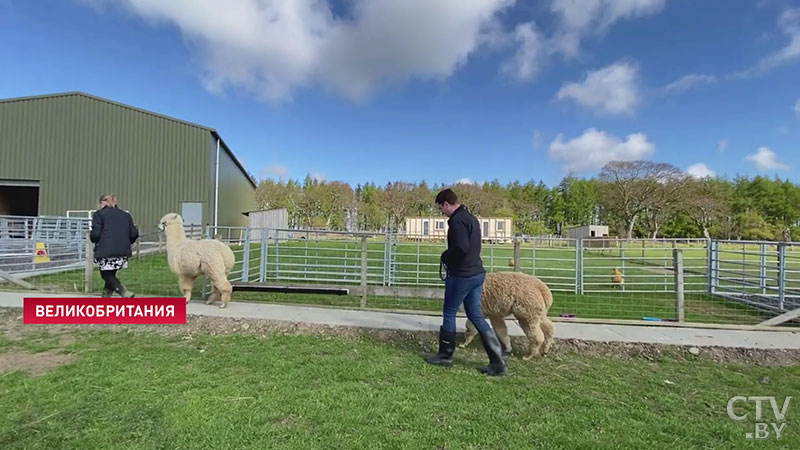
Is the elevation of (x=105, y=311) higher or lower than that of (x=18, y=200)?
lower

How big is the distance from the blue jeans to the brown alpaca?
1.44 ft

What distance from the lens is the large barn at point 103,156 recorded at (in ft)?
74.1

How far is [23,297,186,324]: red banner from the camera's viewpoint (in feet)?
19.6

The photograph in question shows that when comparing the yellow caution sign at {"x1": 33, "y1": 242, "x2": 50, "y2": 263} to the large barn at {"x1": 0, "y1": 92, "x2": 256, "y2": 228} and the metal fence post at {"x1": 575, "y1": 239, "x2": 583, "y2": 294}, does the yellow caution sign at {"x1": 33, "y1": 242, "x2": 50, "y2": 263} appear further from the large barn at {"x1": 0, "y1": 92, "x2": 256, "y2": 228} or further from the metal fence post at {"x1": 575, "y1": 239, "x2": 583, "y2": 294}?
the metal fence post at {"x1": 575, "y1": 239, "x2": 583, "y2": 294}

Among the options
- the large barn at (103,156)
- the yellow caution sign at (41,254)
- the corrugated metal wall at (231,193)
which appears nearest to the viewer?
the yellow caution sign at (41,254)

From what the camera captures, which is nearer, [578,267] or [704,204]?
[578,267]

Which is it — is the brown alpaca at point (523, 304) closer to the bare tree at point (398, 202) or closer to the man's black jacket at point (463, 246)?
the man's black jacket at point (463, 246)

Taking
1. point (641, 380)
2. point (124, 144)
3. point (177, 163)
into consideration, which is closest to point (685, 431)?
point (641, 380)

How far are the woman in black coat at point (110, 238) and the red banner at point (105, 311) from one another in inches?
20.7

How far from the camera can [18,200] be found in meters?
27.9

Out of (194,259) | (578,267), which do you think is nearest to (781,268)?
(578,267)

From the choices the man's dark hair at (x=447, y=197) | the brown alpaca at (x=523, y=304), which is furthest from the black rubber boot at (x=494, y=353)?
the man's dark hair at (x=447, y=197)

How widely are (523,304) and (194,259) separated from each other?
5269mm

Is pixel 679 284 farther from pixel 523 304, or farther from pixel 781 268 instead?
pixel 523 304
